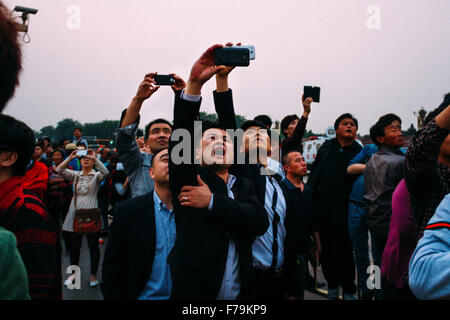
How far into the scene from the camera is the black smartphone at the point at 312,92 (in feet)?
12.6

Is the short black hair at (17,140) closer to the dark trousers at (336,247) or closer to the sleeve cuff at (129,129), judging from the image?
the sleeve cuff at (129,129)

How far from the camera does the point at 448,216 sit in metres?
0.93

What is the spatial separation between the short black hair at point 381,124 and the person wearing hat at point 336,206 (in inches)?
21.0

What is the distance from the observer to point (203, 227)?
4.94 ft

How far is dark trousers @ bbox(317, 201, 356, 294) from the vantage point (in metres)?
3.47

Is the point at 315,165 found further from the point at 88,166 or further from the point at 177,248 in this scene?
the point at 88,166

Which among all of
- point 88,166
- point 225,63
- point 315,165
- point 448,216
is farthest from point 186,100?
point 88,166

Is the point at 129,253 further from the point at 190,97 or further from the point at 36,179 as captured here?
the point at 190,97

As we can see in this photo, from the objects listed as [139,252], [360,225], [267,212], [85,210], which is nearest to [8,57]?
[139,252]

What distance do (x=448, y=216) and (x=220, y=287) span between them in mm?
1039

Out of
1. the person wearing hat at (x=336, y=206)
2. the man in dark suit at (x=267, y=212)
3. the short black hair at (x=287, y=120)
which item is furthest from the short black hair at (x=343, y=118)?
the man in dark suit at (x=267, y=212)

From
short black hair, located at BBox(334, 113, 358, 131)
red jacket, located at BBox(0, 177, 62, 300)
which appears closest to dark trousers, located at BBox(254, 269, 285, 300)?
red jacket, located at BBox(0, 177, 62, 300)

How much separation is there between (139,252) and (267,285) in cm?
80

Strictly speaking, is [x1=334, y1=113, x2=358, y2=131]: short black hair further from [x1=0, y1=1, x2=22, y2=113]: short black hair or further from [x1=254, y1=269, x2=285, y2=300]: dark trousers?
[x1=0, y1=1, x2=22, y2=113]: short black hair
